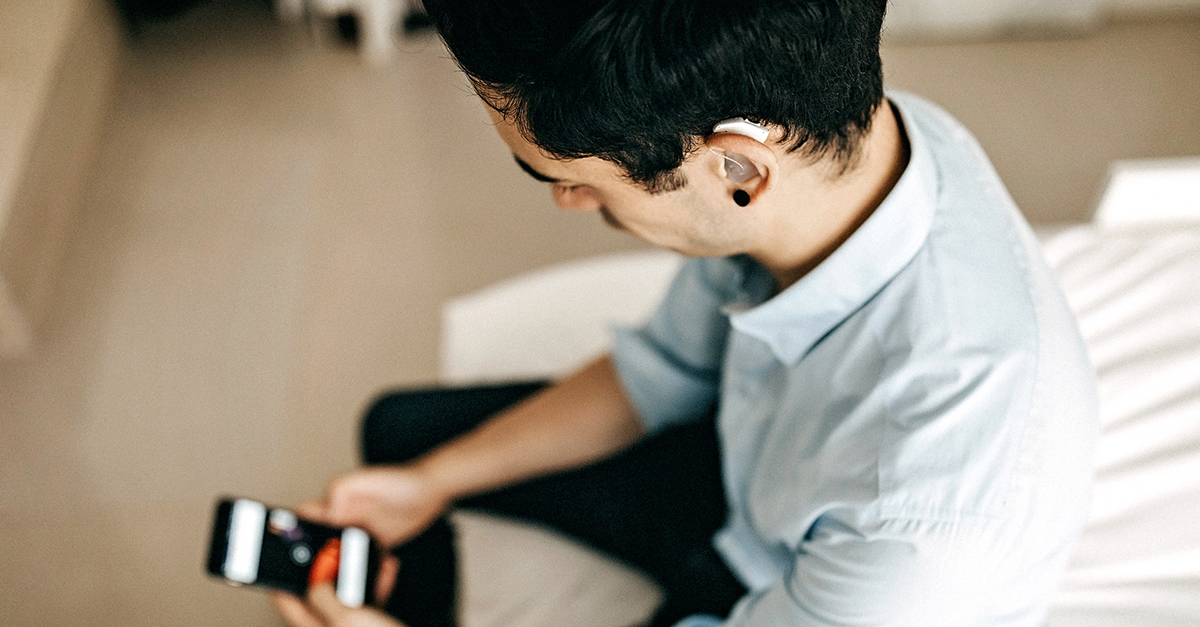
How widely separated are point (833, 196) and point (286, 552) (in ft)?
2.34

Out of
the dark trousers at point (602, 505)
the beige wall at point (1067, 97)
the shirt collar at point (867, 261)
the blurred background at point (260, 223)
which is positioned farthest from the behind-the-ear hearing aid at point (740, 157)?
the beige wall at point (1067, 97)

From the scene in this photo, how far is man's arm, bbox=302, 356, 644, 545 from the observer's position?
1.06 metres

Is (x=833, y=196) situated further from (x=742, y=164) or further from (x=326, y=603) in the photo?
(x=326, y=603)

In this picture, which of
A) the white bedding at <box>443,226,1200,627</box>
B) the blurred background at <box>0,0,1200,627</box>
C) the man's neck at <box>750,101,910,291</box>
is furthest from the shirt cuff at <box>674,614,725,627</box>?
the blurred background at <box>0,0,1200,627</box>

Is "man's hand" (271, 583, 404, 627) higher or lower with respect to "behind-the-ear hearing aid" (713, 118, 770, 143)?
lower

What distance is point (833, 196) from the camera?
0.70 metres

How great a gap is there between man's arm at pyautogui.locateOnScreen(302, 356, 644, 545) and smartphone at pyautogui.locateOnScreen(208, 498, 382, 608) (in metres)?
0.04

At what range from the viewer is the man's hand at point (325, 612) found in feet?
3.06

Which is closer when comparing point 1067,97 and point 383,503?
point 383,503

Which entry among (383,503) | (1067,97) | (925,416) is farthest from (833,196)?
(1067,97)

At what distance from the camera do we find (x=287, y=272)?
174cm

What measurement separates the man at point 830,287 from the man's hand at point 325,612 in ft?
1.04

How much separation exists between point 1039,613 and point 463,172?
1.51 m

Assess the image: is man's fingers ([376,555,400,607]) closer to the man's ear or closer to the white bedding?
the white bedding
